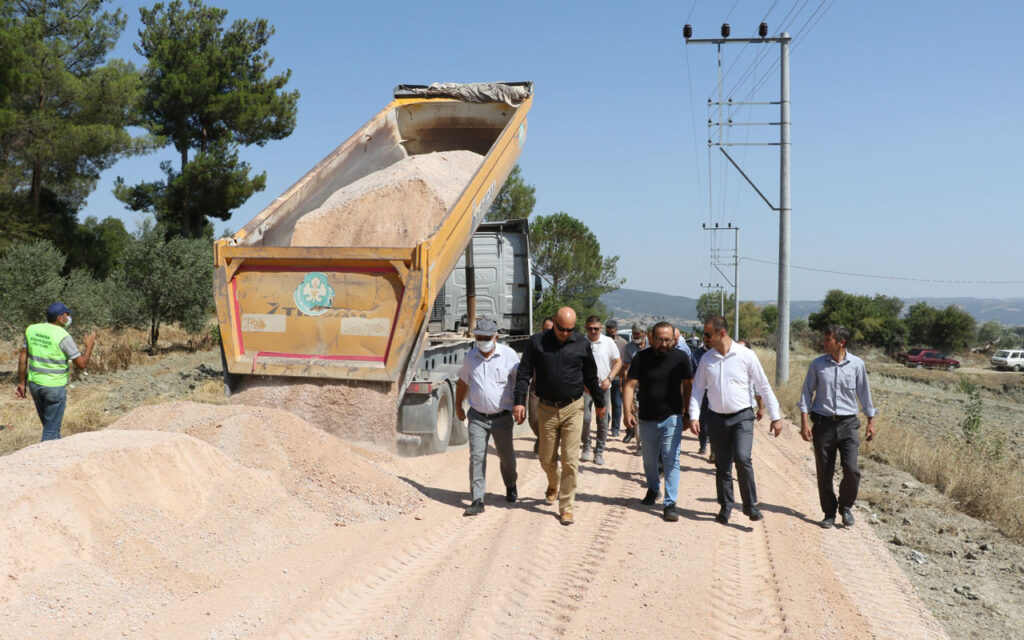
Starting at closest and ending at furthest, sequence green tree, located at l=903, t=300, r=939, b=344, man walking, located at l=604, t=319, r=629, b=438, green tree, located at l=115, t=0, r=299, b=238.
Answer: man walking, located at l=604, t=319, r=629, b=438 < green tree, located at l=115, t=0, r=299, b=238 < green tree, located at l=903, t=300, r=939, b=344

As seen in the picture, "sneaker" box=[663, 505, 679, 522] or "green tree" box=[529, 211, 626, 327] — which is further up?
"green tree" box=[529, 211, 626, 327]

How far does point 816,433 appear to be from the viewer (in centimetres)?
631

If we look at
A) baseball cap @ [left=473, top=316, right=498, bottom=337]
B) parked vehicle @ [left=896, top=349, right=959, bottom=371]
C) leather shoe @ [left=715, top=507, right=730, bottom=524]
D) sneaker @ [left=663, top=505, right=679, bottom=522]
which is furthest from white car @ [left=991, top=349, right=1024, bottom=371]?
baseball cap @ [left=473, top=316, right=498, bottom=337]

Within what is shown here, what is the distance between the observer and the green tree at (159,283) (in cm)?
2045

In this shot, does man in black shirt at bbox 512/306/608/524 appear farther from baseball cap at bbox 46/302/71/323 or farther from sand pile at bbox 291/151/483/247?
baseball cap at bbox 46/302/71/323

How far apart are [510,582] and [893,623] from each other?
2.20 metres

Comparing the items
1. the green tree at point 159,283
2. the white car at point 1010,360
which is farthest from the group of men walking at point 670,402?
the white car at point 1010,360

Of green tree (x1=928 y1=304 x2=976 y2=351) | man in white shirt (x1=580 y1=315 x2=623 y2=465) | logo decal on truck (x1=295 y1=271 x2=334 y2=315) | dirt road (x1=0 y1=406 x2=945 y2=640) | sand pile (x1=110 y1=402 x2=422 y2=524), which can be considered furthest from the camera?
green tree (x1=928 y1=304 x2=976 y2=351)

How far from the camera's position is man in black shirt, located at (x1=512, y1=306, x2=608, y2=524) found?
6004 mm

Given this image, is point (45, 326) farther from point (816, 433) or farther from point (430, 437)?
point (816, 433)

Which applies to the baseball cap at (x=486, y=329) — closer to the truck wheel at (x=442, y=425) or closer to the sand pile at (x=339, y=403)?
the sand pile at (x=339, y=403)

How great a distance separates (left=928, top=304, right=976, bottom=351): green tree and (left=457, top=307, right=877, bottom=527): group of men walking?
2488 inches

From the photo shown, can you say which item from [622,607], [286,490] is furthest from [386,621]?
[286,490]

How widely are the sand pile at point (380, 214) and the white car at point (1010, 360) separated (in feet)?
166
